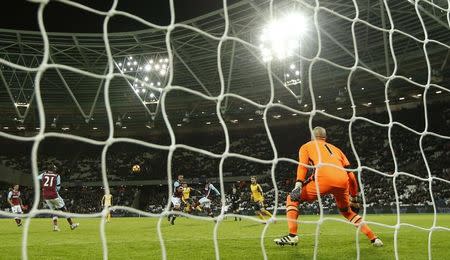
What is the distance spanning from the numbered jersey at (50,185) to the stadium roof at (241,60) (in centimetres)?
622

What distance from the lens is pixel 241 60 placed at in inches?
1009

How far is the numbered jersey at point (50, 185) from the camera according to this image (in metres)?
10.8

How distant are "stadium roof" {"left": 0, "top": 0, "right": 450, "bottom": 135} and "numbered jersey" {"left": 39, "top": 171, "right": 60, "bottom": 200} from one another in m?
6.22

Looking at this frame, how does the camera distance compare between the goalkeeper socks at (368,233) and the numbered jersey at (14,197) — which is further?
the numbered jersey at (14,197)

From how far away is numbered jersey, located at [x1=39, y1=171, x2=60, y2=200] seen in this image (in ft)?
35.6

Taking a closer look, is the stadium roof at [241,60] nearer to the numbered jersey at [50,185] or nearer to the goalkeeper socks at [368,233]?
the numbered jersey at [50,185]

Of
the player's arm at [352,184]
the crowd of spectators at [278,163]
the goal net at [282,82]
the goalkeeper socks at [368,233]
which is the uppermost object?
the goal net at [282,82]

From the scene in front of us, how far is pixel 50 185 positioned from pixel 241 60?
643 inches

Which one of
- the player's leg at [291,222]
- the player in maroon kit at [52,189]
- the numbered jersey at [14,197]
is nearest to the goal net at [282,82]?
the numbered jersey at [14,197]

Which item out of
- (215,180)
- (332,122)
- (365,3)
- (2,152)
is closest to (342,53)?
(365,3)

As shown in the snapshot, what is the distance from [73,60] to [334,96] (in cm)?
1571

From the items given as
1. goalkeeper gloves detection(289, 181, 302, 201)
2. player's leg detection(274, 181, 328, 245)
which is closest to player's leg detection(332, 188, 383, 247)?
player's leg detection(274, 181, 328, 245)

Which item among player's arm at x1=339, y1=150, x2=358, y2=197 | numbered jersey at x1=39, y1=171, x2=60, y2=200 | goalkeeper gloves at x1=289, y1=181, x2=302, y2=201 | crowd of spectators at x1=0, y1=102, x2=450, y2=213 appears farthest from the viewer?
crowd of spectators at x1=0, y1=102, x2=450, y2=213

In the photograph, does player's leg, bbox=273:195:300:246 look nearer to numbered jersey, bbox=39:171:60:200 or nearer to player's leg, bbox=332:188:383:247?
player's leg, bbox=332:188:383:247
